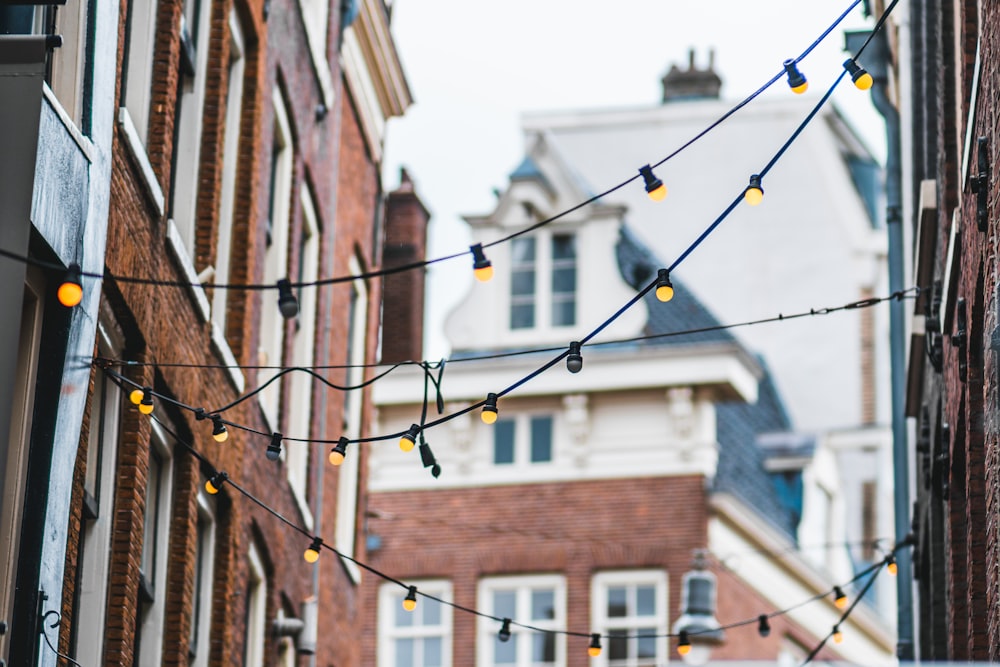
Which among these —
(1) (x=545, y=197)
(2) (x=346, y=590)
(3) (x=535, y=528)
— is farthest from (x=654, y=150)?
(2) (x=346, y=590)

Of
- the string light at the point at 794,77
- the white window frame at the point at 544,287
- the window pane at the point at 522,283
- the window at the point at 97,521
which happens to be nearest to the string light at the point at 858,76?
the string light at the point at 794,77

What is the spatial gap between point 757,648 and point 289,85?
47.6ft

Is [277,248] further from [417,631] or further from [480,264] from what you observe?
[417,631]

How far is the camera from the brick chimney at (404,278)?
109ft

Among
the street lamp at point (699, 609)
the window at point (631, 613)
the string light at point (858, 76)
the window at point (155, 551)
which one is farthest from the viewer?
the window at point (631, 613)

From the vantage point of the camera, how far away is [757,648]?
31.5 metres

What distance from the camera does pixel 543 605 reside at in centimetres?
3128

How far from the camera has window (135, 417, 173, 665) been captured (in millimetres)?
14500

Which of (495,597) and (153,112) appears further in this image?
(495,597)

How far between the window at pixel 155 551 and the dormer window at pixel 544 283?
1861cm

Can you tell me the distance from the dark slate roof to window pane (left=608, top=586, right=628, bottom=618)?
7.20 feet

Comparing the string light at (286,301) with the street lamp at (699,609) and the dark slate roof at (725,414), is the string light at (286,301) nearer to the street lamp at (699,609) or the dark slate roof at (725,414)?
the street lamp at (699,609)

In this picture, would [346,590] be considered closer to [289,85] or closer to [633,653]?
[289,85]

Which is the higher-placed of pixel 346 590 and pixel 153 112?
pixel 153 112
